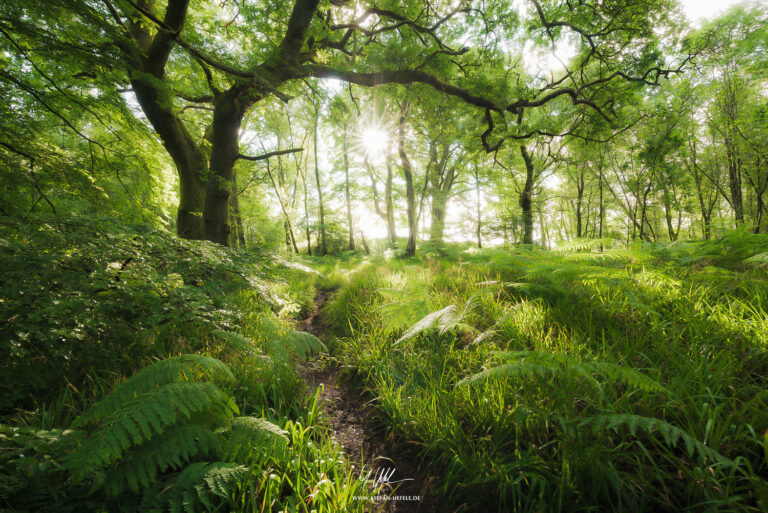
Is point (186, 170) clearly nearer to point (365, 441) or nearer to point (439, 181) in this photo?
point (365, 441)

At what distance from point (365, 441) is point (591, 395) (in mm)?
1609

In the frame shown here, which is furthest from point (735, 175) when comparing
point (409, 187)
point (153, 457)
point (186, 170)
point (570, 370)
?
point (186, 170)

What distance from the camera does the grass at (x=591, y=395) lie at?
1.12 m

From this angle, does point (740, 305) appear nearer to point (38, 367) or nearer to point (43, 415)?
point (43, 415)

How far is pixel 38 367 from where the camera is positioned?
1615mm

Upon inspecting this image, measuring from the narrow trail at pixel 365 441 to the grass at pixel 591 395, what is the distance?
4.7 inches

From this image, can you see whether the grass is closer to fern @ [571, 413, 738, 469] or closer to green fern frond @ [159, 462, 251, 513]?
fern @ [571, 413, 738, 469]

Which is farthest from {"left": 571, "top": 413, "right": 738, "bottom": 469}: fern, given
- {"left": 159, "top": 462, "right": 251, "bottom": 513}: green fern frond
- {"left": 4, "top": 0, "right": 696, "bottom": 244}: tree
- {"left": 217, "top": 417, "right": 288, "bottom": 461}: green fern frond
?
{"left": 4, "top": 0, "right": 696, "bottom": 244}: tree

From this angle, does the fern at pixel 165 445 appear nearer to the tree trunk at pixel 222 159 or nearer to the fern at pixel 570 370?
the fern at pixel 570 370

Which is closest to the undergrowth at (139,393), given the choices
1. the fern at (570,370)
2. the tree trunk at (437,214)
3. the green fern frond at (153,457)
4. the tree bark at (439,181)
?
the green fern frond at (153,457)

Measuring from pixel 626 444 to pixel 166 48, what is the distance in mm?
7415

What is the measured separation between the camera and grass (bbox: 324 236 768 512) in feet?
3.68

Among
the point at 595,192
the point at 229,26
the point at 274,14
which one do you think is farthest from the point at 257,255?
the point at 595,192

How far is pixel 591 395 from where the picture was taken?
159 cm
